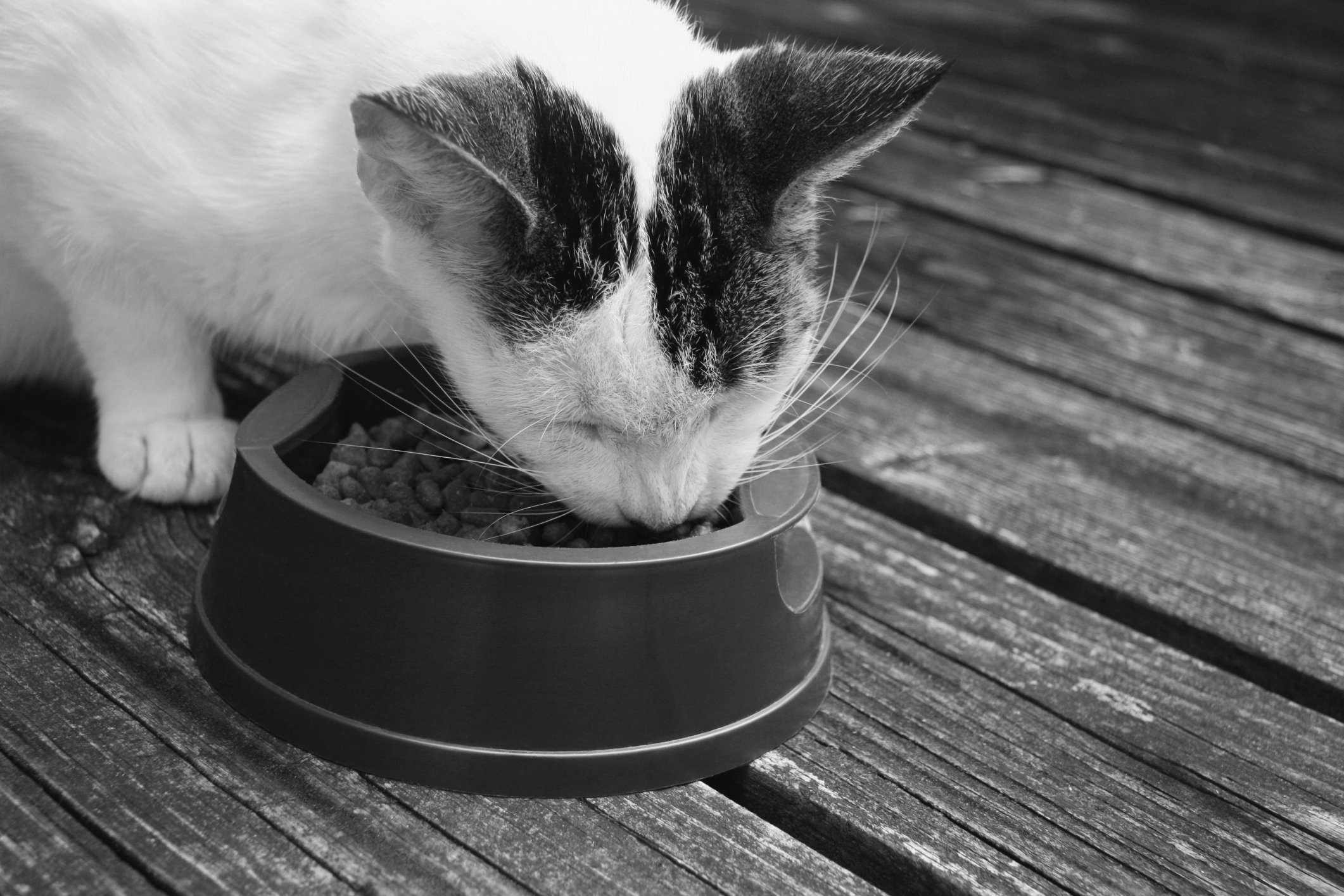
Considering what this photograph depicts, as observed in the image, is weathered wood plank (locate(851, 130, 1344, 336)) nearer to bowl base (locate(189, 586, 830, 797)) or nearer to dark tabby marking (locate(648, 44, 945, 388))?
dark tabby marking (locate(648, 44, 945, 388))

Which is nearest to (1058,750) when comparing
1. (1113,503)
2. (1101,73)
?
(1113,503)

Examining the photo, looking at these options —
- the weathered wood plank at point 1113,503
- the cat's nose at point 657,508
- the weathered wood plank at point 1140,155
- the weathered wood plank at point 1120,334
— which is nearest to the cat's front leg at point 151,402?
the cat's nose at point 657,508

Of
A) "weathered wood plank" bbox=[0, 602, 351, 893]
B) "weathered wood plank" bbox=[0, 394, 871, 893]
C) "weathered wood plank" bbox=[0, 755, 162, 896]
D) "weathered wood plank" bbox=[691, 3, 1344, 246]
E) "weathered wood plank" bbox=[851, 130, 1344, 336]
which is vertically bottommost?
"weathered wood plank" bbox=[851, 130, 1344, 336]

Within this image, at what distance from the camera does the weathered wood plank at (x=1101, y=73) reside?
345cm

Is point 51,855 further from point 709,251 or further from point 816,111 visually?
point 816,111

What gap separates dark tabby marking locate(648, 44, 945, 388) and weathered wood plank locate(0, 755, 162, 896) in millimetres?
661

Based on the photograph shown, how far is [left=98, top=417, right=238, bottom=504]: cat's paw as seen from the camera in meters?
1.55

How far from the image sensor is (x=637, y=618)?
3.72ft

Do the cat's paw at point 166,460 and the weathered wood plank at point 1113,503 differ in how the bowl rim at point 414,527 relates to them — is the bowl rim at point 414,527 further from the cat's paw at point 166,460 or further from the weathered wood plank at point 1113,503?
the weathered wood plank at point 1113,503

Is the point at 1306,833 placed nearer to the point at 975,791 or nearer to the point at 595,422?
the point at 975,791

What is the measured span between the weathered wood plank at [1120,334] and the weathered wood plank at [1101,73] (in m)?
1.08

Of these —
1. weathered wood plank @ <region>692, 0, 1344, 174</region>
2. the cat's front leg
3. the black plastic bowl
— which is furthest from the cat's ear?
weathered wood plank @ <region>692, 0, 1344, 174</region>

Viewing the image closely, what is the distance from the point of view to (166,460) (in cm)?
155

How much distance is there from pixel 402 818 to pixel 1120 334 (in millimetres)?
1700
